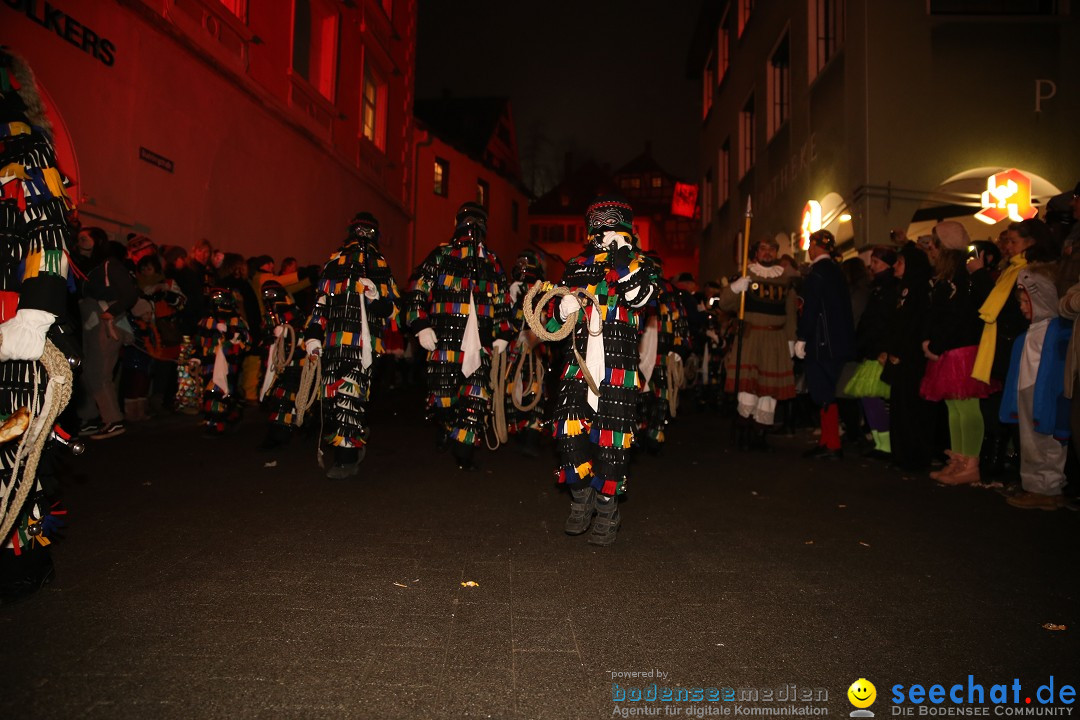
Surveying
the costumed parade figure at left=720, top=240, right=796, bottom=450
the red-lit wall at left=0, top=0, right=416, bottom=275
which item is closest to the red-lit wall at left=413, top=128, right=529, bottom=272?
the red-lit wall at left=0, top=0, right=416, bottom=275

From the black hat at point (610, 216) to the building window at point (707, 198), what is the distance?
69.4 ft

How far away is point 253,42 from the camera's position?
12.5 meters

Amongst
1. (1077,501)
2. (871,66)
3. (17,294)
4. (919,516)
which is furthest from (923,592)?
(871,66)

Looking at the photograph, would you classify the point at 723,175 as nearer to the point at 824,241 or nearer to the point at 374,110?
the point at 374,110

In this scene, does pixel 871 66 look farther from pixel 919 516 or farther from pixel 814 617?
pixel 814 617

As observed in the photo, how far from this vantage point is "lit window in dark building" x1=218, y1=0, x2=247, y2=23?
11841 mm

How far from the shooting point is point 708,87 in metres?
25.0

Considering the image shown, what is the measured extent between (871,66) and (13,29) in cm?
1166

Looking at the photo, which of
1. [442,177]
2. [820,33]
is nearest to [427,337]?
[820,33]

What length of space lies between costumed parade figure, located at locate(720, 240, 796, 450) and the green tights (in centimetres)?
169

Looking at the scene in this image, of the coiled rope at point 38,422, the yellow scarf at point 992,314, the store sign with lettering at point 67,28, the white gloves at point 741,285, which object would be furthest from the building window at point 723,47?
the coiled rope at point 38,422

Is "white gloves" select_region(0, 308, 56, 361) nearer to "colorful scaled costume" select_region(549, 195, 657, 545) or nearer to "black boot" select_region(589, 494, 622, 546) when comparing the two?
"colorful scaled costume" select_region(549, 195, 657, 545)

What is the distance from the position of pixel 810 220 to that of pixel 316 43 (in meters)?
11.7

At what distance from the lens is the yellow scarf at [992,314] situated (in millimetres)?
5352
